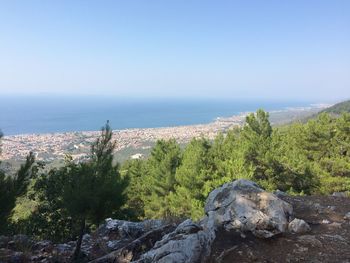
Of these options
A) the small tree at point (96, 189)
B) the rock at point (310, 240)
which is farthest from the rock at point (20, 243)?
the rock at point (310, 240)

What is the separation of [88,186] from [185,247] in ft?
9.25

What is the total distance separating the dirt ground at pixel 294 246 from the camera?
4.99 meters

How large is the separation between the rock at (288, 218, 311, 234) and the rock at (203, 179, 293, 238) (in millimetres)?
91

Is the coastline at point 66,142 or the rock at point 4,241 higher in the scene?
the rock at point 4,241

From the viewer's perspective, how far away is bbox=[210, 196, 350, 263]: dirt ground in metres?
4.99

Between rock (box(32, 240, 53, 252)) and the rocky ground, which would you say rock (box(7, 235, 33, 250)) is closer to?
the rocky ground

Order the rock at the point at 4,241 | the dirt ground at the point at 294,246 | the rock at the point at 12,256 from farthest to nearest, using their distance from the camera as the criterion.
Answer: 1. the rock at the point at 4,241
2. the rock at the point at 12,256
3. the dirt ground at the point at 294,246

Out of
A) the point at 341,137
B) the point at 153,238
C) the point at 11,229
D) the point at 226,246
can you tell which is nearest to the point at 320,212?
the point at 226,246

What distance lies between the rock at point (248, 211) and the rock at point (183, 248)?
2.39ft

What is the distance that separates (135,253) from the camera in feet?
20.1

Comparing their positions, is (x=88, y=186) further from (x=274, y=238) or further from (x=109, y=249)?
(x=274, y=238)

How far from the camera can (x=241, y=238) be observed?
221 inches

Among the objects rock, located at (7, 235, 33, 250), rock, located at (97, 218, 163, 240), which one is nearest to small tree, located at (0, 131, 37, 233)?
rock, located at (7, 235, 33, 250)

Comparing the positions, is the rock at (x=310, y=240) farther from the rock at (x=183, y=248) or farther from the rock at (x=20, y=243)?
the rock at (x=20, y=243)
